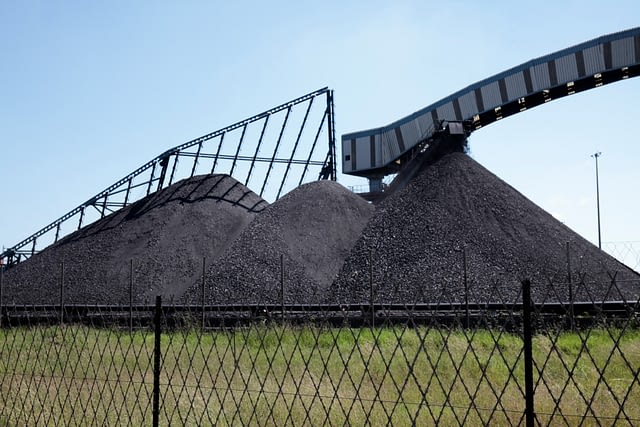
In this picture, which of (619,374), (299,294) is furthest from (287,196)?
(619,374)

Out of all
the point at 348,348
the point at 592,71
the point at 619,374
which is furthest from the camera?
the point at 592,71

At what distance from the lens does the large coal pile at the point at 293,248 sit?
2525cm

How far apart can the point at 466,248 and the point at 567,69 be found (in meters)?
14.3

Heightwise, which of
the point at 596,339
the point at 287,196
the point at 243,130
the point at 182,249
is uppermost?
the point at 243,130

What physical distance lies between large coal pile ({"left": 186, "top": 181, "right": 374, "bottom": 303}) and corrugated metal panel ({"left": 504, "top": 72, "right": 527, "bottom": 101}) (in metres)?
10.2

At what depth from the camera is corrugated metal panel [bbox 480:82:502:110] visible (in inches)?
1400

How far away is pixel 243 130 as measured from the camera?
38969mm

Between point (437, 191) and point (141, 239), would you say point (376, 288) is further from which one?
point (141, 239)

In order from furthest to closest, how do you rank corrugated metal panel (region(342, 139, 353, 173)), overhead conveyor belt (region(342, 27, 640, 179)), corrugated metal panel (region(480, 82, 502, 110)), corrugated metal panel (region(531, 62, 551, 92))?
corrugated metal panel (region(342, 139, 353, 173)), corrugated metal panel (region(480, 82, 502, 110)), corrugated metal panel (region(531, 62, 551, 92)), overhead conveyor belt (region(342, 27, 640, 179))

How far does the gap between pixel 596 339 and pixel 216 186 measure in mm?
29360

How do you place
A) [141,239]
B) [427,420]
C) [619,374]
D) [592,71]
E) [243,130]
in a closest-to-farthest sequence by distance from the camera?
[427,420] → [619,374] → [592,71] → [141,239] → [243,130]

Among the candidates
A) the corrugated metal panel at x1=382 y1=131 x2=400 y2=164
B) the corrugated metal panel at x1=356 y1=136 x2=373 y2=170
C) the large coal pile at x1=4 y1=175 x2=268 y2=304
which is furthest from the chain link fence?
the corrugated metal panel at x1=356 y1=136 x2=373 y2=170

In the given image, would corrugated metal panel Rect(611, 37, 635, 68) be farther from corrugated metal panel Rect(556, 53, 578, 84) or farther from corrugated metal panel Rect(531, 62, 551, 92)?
corrugated metal panel Rect(531, 62, 551, 92)

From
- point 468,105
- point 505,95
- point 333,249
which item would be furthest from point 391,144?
point 333,249
